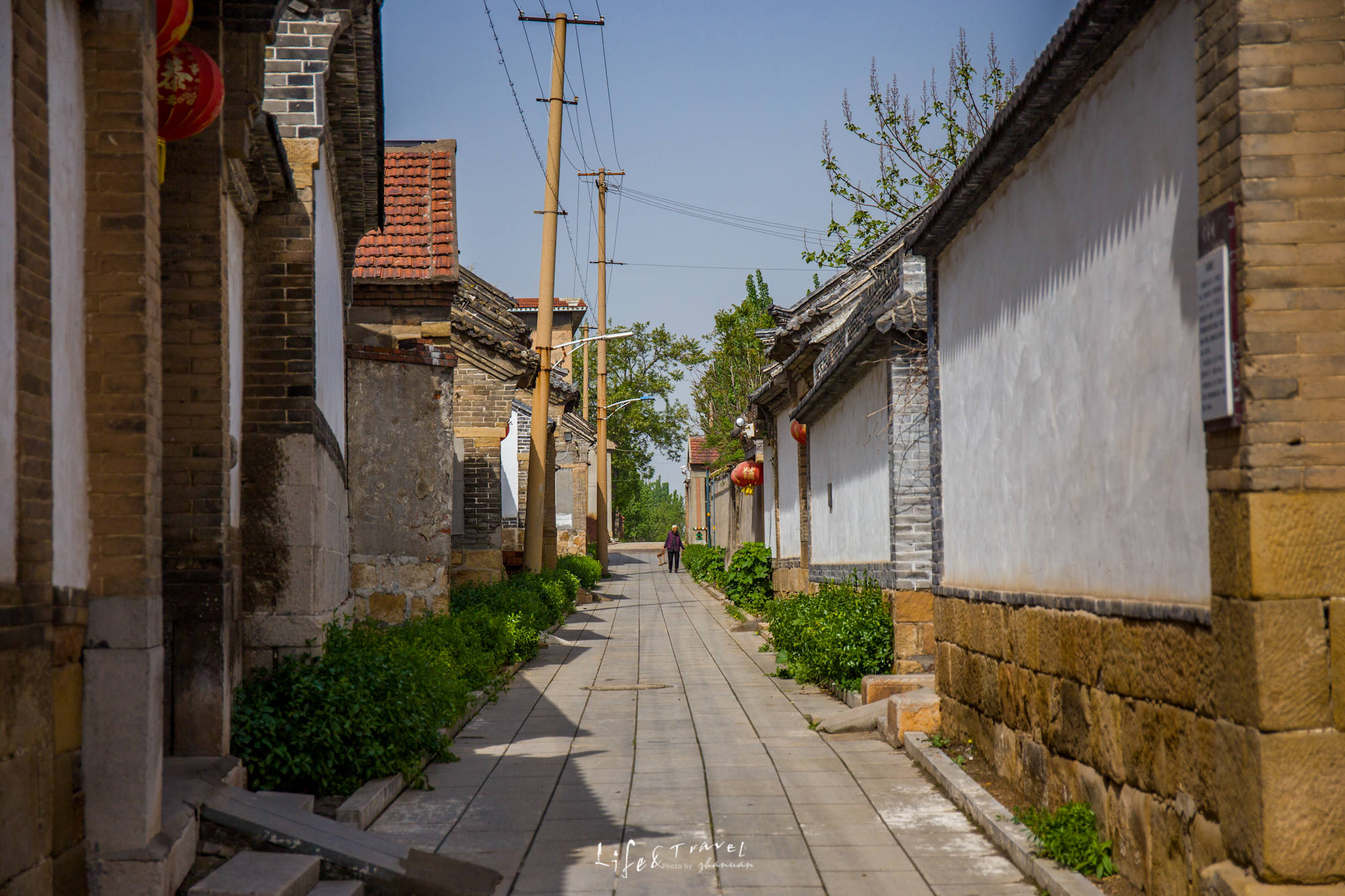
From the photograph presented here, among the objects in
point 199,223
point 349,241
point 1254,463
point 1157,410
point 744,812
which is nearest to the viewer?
point 1254,463

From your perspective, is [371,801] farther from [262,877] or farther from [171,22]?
[171,22]

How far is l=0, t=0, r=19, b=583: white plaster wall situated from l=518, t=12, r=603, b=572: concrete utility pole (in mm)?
13758

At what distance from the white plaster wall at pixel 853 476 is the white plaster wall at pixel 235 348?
5.97m

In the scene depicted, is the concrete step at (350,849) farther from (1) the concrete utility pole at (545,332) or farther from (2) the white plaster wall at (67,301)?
(1) the concrete utility pole at (545,332)

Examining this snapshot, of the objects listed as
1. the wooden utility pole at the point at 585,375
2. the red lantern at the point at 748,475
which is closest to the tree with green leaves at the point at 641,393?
the wooden utility pole at the point at 585,375

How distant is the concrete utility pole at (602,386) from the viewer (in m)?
32.9

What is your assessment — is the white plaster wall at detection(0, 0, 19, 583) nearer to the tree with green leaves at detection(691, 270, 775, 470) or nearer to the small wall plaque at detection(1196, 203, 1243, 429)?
the small wall plaque at detection(1196, 203, 1243, 429)

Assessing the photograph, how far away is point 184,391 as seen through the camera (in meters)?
→ 6.21

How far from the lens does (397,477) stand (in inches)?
500

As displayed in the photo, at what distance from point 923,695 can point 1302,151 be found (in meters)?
5.99

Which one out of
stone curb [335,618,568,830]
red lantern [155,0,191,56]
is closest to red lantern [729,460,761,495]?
stone curb [335,618,568,830]

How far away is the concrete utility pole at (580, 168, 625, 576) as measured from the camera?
32875 millimetres

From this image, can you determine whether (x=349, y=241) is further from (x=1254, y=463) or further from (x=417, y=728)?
(x=1254, y=463)

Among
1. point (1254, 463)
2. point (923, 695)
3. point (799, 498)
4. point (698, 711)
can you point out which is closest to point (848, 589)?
point (698, 711)
